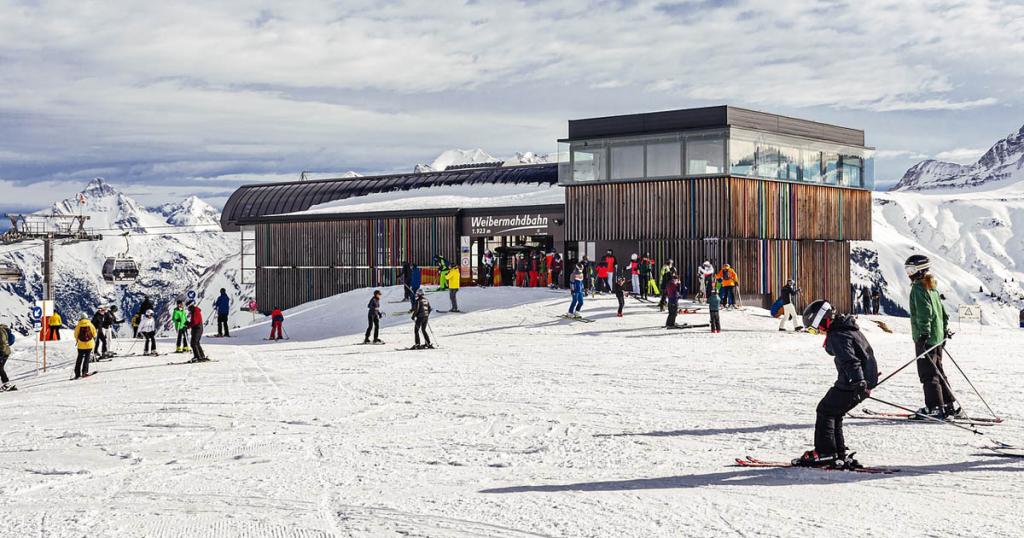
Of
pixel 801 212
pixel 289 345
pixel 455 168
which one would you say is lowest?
pixel 289 345

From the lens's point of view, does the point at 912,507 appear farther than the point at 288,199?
No

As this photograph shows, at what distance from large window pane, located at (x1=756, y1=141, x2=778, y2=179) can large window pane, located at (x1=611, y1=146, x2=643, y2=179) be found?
3.75m

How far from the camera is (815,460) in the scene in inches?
341

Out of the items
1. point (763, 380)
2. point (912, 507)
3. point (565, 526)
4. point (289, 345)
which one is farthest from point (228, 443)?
point (289, 345)

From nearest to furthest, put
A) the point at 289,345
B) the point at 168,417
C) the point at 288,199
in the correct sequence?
1. the point at 168,417
2. the point at 289,345
3. the point at 288,199

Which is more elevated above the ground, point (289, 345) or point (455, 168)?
point (455, 168)

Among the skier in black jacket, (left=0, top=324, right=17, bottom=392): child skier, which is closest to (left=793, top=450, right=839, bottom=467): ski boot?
the skier in black jacket

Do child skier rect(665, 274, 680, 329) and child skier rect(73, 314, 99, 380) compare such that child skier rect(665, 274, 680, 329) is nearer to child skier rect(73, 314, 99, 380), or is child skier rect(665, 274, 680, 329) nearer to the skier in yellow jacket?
the skier in yellow jacket

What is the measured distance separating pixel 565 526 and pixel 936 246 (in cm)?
Answer: 21027

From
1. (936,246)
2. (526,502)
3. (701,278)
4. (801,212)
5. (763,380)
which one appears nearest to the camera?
(526,502)

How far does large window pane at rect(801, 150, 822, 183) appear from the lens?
3400cm

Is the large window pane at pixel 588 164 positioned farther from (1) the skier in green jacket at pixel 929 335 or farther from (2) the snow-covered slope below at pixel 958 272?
(2) the snow-covered slope below at pixel 958 272

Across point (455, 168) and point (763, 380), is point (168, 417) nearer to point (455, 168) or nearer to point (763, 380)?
point (763, 380)

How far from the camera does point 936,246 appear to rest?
199750 mm
